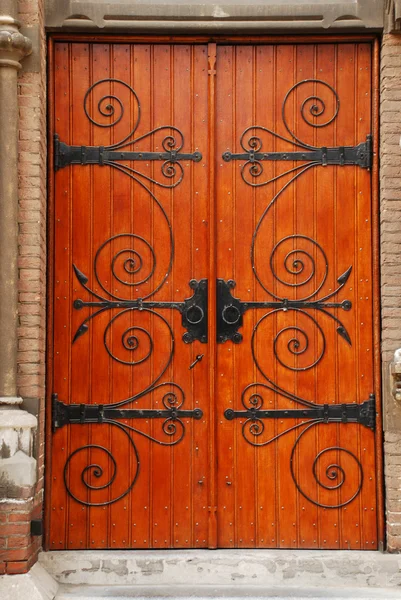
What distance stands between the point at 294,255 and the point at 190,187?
77cm

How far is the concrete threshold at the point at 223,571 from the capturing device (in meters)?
4.76

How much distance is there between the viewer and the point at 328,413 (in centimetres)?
504

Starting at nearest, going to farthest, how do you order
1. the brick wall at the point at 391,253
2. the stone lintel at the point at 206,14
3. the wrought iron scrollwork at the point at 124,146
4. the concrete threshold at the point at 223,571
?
the concrete threshold at the point at 223,571, the brick wall at the point at 391,253, the stone lintel at the point at 206,14, the wrought iron scrollwork at the point at 124,146

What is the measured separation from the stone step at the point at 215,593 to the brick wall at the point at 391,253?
0.36 metres

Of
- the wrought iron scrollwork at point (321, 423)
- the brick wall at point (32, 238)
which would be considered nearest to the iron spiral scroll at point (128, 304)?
the brick wall at point (32, 238)

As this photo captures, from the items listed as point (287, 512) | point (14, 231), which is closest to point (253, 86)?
point (14, 231)

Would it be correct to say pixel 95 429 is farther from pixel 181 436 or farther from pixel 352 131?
pixel 352 131

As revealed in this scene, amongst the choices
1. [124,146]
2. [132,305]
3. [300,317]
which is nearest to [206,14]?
[124,146]

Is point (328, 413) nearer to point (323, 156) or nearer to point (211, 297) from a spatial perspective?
point (211, 297)

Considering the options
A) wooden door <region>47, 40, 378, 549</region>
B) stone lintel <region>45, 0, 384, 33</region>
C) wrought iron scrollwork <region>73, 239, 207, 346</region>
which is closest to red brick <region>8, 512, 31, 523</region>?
wooden door <region>47, 40, 378, 549</region>

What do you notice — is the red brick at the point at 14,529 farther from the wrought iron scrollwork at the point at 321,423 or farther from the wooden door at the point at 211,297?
the wrought iron scrollwork at the point at 321,423

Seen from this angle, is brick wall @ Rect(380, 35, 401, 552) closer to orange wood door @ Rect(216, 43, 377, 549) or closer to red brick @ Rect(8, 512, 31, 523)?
orange wood door @ Rect(216, 43, 377, 549)

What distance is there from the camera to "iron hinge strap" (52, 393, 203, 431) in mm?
5008

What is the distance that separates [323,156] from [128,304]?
1.51 meters
